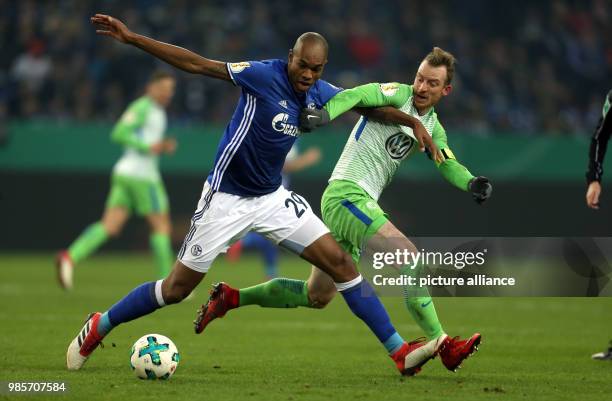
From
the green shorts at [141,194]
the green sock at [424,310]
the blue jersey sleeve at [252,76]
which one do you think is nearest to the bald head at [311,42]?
the blue jersey sleeve at [252,76]

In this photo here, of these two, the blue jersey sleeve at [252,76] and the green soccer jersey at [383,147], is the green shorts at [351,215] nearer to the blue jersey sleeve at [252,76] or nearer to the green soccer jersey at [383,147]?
the green soccer jersey at [383,147]

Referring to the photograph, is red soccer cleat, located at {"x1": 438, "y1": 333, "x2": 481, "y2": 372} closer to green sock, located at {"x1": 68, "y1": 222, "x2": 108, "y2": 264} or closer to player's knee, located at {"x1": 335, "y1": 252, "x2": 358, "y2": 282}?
player's knee, located at {"x1": 335, "y1": 252, "x2": 358, "y2": 282}

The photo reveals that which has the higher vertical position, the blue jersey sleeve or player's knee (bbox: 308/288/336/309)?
the blue jersey sleeve

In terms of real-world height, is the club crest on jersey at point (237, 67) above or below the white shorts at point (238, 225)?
above

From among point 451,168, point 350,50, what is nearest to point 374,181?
point 451,168

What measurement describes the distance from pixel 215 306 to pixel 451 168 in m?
2.05

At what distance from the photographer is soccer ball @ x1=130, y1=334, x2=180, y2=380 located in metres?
7.41

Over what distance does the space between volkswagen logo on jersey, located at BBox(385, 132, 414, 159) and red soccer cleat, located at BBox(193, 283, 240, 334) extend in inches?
63.5

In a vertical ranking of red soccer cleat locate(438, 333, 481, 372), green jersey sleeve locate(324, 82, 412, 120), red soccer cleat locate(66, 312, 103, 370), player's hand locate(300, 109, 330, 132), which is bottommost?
red soccer cleat locate(66, 312, 103, 370)

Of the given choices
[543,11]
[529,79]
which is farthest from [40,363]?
[543,11]

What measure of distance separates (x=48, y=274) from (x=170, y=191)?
348 centimetres

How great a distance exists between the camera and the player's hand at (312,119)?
7449 mm

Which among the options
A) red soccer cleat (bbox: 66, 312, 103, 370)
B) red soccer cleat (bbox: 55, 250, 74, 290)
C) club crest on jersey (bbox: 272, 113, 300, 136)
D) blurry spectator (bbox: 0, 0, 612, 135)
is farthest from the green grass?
blurry spectator (bbox: 0, 0, 612, 135)

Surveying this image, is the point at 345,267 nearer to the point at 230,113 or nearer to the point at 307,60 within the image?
the point at 307,60
